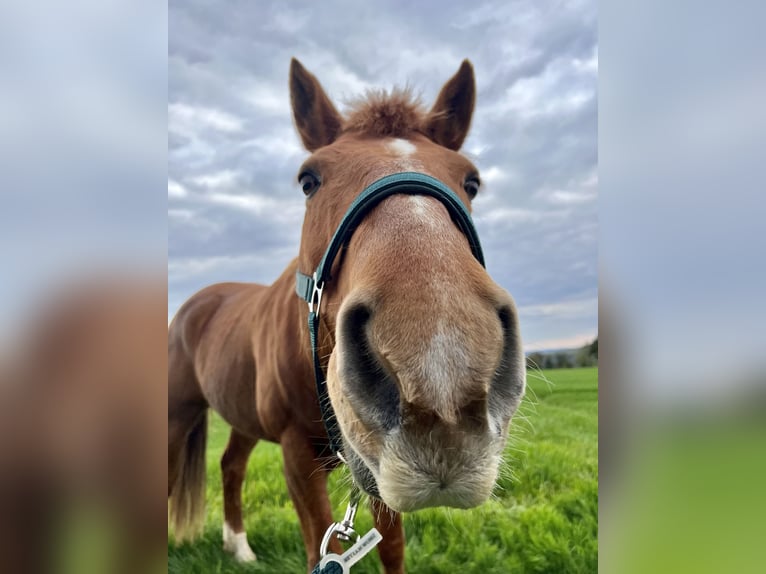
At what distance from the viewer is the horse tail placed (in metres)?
3.82

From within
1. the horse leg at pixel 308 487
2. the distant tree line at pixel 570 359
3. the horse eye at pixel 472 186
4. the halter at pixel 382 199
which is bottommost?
the horse leg at pixel 308 487

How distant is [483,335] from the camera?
42.0 inches

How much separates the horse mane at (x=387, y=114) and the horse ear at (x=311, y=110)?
0.18 metres

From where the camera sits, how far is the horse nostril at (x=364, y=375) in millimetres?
1110

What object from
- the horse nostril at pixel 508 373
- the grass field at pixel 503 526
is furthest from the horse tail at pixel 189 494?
the horse nostril at pixel 508 373

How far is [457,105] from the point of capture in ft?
7.75

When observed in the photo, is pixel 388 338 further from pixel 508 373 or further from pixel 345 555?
pixel 345 555
